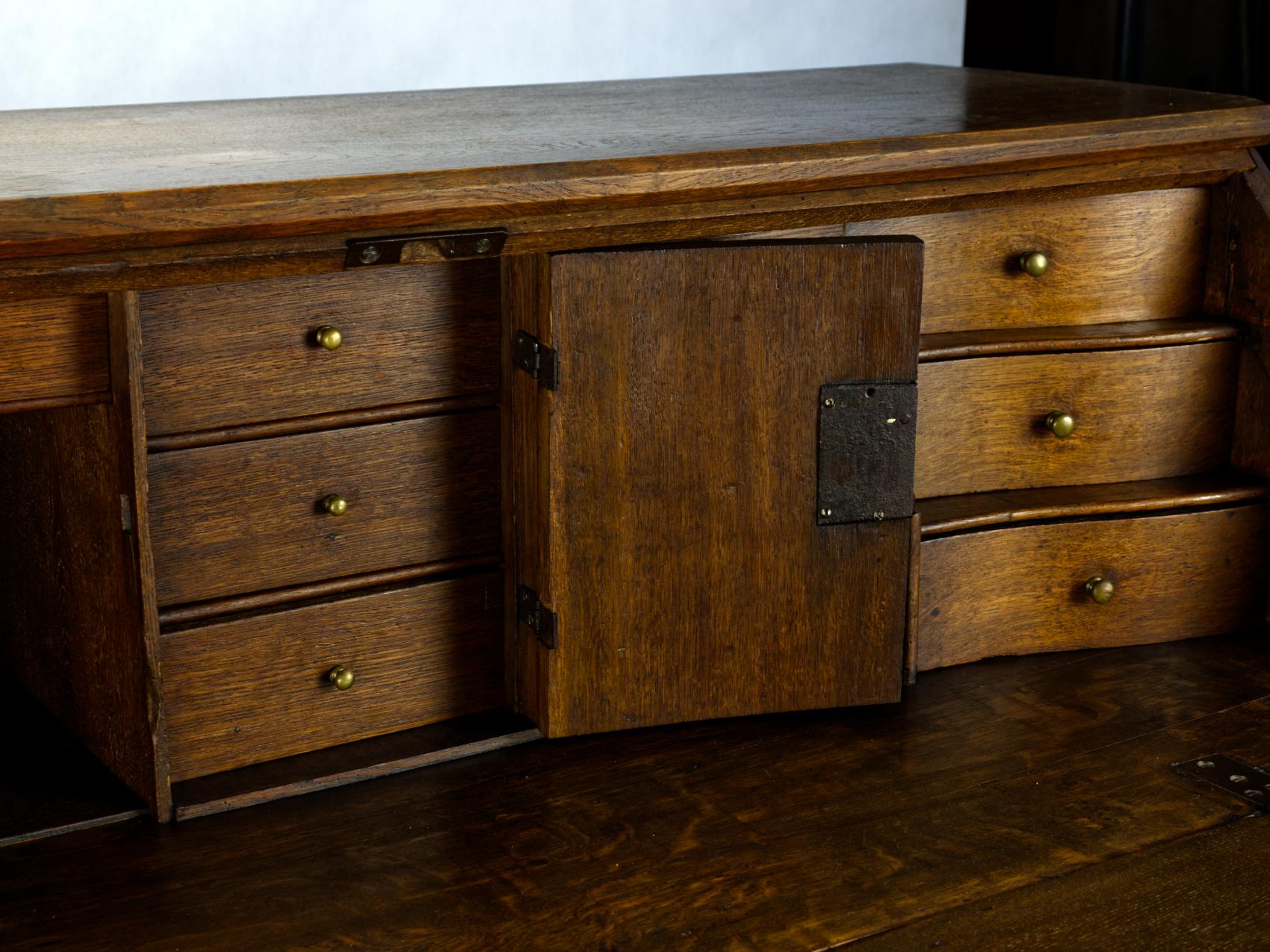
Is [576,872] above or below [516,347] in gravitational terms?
below

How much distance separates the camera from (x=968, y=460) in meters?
2.26

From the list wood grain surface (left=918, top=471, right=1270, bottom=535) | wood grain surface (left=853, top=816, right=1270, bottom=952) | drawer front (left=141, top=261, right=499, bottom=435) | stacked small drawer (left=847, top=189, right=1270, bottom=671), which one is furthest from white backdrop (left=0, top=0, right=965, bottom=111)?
wood grain surface (left=853, top=816, right=1270, bottom=952)

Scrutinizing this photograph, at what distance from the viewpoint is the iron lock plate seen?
79.7 inches

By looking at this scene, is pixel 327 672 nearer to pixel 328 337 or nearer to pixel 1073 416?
pixel 328 337

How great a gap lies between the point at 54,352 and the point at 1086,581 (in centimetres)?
139

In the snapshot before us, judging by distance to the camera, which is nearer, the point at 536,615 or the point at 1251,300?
the point at 536,615

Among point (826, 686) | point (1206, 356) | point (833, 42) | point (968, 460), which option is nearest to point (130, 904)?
point (826, 686)

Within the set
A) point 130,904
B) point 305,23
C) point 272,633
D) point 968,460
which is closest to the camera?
point 130,904

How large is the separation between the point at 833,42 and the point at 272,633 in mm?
1987

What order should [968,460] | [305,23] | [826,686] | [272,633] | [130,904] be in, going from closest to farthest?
[130,904]
[272,633]
[826,686]
[968,460]
[305,23]

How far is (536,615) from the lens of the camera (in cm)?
202

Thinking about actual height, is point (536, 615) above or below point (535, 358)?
below

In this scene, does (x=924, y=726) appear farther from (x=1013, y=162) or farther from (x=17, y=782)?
(x=17, y=782)

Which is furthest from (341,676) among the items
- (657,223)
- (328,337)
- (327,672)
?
(657,223)
